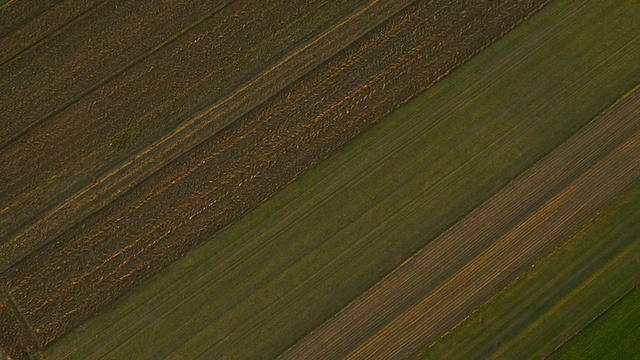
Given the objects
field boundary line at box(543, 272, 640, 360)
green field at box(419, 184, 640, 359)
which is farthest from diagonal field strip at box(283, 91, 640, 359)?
field boundary line at box(543, 272, 640, 360)

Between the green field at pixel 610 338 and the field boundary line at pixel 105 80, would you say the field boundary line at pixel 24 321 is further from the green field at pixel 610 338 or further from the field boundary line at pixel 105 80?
the green field at pixel 610 338

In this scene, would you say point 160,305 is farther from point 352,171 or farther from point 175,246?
point 352,171

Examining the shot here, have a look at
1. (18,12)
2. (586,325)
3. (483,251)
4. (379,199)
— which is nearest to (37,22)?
(18,12)

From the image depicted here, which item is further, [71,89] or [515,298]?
[71,89]

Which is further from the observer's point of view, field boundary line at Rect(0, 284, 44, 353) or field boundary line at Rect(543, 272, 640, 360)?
field boundary line at Rect(0, 284, 44, 353)

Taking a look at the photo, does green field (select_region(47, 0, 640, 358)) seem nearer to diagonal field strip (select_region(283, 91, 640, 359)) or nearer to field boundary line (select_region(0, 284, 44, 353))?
diagonal field strip (select_region(283, 91, 640, 359))

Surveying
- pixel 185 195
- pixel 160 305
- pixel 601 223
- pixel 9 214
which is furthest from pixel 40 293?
Answer: pixel 601 223

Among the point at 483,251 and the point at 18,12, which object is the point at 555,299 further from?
the point at 18,12

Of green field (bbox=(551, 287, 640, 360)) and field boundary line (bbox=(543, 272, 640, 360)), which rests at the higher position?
field boundary line (bbox=(543, 272, 640, 360))
